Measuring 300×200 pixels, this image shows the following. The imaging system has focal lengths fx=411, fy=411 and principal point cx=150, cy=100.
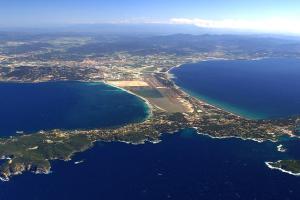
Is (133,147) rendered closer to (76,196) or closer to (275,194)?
(76,196)

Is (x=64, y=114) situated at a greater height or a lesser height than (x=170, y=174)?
greater

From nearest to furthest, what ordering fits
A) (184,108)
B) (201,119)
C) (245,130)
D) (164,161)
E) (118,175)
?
(118,175)
(164,161)
(245,130)
(201,119)
(184,108)

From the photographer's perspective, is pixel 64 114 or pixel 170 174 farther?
pixel 64 114

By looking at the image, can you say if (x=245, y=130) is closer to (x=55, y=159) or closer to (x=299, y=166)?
(x=299, y=166)

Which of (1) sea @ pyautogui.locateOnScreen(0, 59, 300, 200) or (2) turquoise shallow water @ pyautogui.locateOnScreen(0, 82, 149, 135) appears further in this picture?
(2) turquoise shallow water @ pyautogui.locateOnScreen(0, 82, 149, 135)

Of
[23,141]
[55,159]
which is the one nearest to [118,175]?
[55,159]

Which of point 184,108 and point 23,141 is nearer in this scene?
point 23,141

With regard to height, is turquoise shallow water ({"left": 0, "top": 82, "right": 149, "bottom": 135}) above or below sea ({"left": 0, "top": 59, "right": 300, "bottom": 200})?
above

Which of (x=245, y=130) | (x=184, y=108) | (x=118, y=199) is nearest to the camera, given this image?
(x=118, y=199)

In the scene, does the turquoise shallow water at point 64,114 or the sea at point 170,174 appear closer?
the sea at point 170,174

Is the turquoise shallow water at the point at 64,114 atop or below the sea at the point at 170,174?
atop
